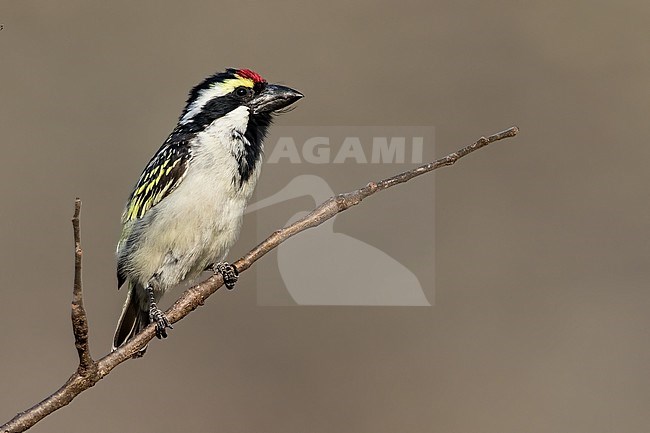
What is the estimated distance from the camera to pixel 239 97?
3686 mm

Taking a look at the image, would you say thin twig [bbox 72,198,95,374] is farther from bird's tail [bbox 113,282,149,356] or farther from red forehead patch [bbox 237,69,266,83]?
red forehead patch [bbox 237,69,266,83]

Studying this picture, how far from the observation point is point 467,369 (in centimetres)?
617

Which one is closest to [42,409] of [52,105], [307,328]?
[307,328]

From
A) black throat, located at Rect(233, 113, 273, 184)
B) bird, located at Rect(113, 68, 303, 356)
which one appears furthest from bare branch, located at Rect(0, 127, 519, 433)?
black throat, located at Rect(233, 113, 273, 184)

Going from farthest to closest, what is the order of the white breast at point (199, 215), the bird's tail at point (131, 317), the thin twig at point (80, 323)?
the bird's tail at point (131, 317)
the white breast at point (199, 215)
the thin twig at point (80, 323)

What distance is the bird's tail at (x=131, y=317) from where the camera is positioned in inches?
141

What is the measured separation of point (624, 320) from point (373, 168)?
2.05 meters

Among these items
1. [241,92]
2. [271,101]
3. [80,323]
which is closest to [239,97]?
[241,92]

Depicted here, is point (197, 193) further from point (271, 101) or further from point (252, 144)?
A: point (271, 101)

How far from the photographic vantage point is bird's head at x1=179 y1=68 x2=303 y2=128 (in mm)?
3646

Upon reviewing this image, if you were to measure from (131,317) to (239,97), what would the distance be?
944mm

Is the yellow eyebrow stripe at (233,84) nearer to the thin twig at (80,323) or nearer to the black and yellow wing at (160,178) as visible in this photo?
the black and yellow wing at (160,178)

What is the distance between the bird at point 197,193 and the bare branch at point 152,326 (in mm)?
1037

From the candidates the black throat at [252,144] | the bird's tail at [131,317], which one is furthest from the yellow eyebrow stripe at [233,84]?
the bird's tail at [131,317]
